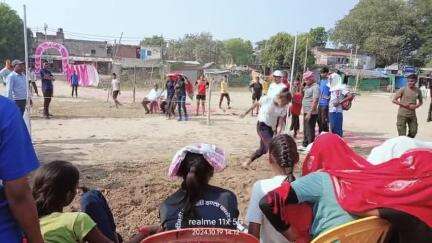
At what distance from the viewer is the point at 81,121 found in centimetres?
1344

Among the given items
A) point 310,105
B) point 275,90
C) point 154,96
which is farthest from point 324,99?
point 154,96

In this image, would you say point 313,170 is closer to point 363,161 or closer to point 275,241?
point 363,161

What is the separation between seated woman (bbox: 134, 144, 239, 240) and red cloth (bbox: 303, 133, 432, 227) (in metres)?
0.55

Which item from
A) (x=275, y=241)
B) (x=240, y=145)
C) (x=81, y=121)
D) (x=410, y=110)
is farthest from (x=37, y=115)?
(x=275, y=241)

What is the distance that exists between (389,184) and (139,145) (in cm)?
807

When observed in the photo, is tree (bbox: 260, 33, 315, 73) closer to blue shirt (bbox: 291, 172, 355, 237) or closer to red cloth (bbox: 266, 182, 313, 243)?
red cloth (bbox: 266, 182, 313, 243)

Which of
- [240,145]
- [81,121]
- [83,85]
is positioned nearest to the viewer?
[240,145]

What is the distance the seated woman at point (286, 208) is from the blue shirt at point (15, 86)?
8561mm

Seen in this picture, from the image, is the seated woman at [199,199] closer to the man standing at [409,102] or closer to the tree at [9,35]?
the man standing at [409,102]

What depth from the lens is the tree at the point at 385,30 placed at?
209 feet

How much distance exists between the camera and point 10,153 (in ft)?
5.47

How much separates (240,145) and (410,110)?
3480 millimetres

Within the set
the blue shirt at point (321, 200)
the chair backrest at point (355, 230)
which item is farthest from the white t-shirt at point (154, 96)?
the chair backrest at point (355, 230)

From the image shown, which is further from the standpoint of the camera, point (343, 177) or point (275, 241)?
point (275, 241)
